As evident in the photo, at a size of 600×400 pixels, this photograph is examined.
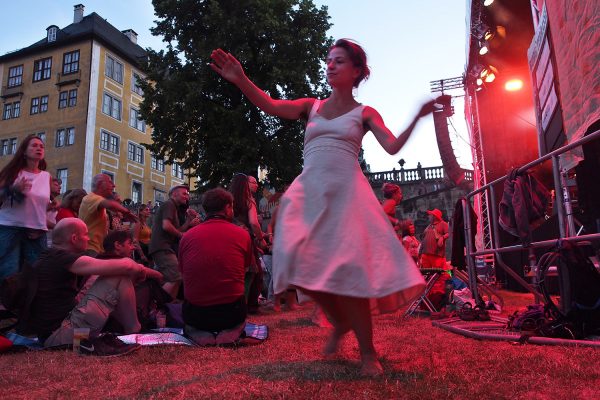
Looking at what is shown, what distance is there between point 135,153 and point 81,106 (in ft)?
20.3

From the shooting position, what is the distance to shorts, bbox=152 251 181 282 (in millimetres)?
6152

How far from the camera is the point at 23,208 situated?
16.7 feet

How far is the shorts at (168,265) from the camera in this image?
6.15m

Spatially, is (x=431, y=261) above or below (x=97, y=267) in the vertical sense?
above

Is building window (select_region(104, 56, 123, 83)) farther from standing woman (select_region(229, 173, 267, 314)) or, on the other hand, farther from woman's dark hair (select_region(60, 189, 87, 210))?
standing woman (select_region(229, 173, 267, 314))

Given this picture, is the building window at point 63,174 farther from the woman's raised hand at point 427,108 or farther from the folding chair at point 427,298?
the woman's raised hand at point 427,108

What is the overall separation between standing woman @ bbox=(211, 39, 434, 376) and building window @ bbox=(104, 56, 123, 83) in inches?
1636

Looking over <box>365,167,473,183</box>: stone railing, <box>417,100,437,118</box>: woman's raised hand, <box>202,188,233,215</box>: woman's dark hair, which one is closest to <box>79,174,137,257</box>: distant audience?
<box>202,188,233,215</box>: woman's dark hair

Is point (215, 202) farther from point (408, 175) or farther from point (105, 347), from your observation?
point (408, 175)

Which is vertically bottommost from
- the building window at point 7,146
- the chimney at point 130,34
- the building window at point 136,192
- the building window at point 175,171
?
the building window at point 136,192

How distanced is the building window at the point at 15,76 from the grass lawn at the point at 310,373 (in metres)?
46.4

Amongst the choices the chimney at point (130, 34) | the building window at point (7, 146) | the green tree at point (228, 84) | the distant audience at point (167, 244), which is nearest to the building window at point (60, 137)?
the building window at point (7, 146)

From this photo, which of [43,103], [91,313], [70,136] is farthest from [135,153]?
[91,313]

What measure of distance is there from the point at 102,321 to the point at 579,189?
6843mm
